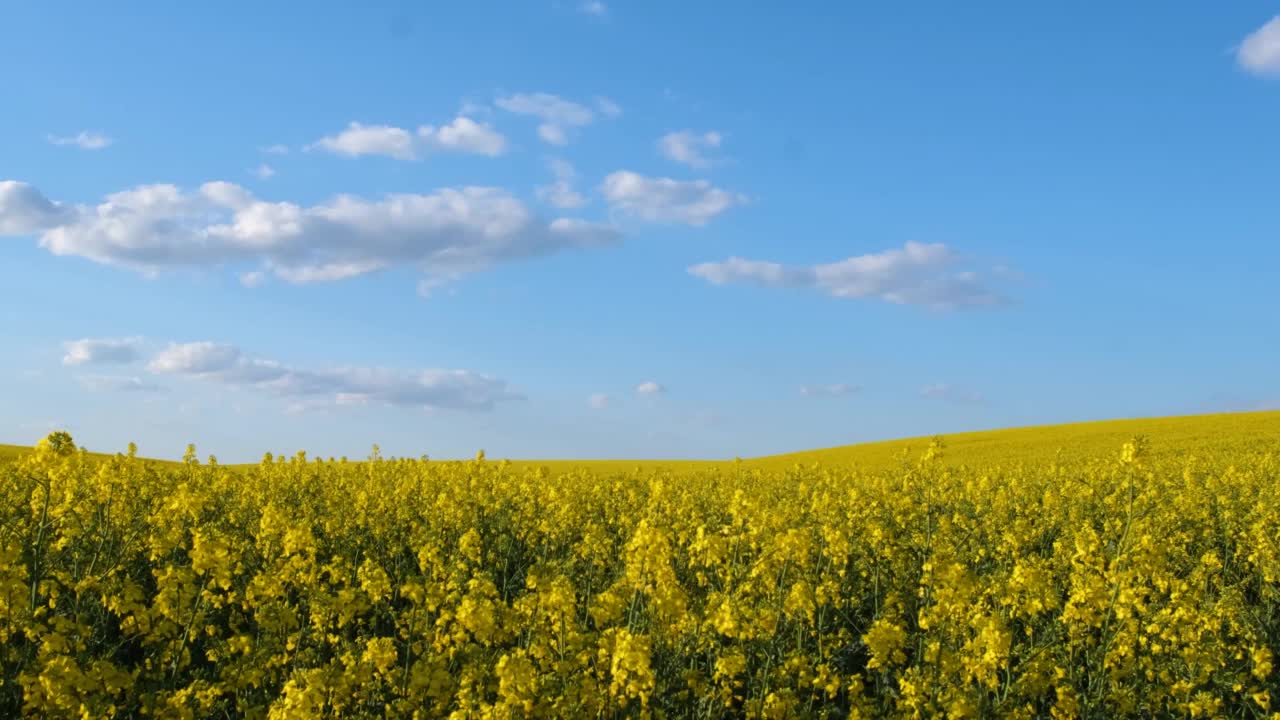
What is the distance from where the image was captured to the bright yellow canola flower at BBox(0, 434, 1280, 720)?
6.11 m

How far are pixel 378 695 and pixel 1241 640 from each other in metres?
8.24

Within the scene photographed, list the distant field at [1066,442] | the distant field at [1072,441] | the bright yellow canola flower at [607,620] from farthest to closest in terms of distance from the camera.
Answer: the distant field at [1066,442] → the distant field at [1072,441] → the bright yellow canola flower at [607,620]

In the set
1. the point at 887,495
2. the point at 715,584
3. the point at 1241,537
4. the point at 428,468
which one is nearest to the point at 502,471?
the point at 428,468

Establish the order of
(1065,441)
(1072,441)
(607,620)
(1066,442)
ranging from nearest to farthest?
(607,620)
(1066,442)
(1072,441)
(1065,441)

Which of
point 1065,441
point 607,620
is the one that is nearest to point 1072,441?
point 1065,441

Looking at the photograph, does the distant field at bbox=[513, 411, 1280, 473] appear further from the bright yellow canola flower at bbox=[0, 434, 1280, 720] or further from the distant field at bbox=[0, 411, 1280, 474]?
the bright yellow canola flower at bbox=[0, 434, 1280, 720]

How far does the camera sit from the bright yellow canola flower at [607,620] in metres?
6.11

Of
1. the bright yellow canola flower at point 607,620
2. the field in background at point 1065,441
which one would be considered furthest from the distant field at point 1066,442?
the bright yellow canola flower at point 607,620

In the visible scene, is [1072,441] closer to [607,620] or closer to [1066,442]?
[1066,442]

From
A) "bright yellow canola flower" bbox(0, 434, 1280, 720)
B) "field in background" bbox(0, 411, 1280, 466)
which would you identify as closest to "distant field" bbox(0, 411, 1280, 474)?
"field in background" bbox(0, 411, 1280, 466)

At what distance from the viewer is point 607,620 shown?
7617mm

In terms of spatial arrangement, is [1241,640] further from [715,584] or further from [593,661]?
[593,661]

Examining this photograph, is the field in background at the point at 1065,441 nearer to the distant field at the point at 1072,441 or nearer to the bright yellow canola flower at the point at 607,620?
the distant field at the point at 1072,441

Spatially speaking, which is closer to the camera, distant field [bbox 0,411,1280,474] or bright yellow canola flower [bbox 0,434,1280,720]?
bright yellow canola flower [bbox 0,434,1280,720]
